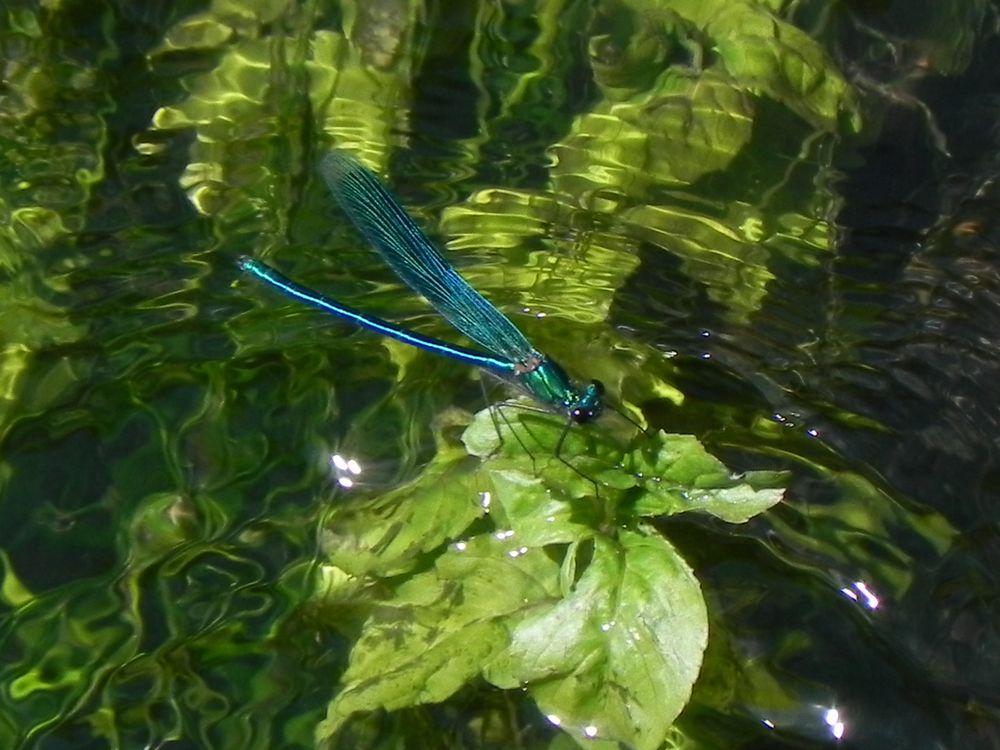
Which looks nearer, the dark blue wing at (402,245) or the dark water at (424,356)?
the dark water at (424,356)

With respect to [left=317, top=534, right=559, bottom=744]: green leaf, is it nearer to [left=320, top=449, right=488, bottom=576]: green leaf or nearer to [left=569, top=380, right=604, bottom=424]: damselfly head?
[left=320, top=449, right=488, bottom=576]: green leaf

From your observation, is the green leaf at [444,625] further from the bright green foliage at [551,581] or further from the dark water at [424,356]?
the dark water at [424,356]

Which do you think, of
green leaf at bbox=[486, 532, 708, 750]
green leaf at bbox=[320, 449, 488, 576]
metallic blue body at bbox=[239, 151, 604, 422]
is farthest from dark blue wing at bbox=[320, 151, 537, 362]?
green leaf at bbox=[486, 532, 708, 750]

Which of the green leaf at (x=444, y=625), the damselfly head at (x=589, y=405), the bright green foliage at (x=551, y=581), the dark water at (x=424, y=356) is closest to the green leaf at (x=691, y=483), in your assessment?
the bright green foliage at (x=551, y=581)

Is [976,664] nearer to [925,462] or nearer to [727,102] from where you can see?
[925,462]

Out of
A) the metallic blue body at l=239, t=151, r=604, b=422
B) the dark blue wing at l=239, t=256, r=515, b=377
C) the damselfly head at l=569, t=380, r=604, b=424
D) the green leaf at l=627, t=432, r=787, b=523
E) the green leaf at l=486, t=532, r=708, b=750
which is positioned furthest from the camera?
the dark blue wing at l=239, t=256, r=515, b=377
